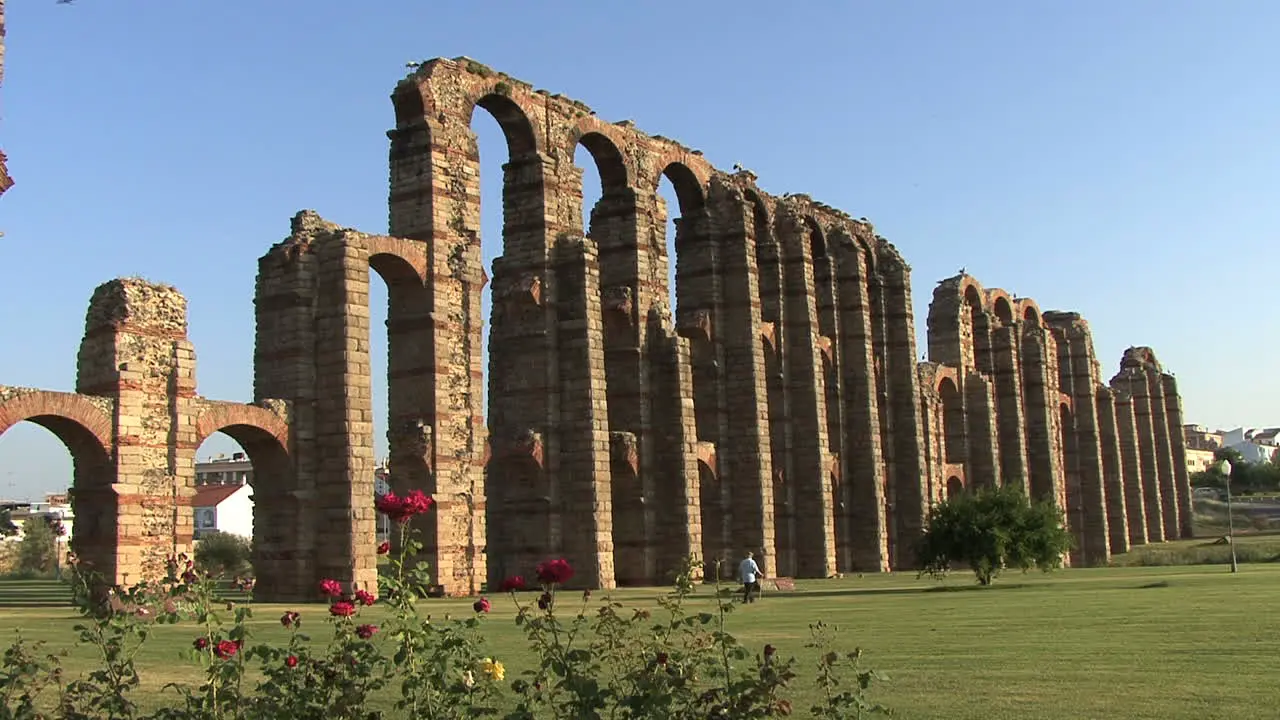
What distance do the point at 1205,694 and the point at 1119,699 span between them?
65 cm

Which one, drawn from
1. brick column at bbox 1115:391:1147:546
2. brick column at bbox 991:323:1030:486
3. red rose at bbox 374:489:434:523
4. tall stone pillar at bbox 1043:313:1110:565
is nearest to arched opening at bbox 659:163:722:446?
brick column at bbox 991:323:1030:486

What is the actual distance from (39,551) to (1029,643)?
5673 centimetres

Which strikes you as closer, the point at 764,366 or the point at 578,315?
the point at 578,315

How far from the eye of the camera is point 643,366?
3159 centimetres

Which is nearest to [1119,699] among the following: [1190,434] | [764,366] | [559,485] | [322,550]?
[322,550]

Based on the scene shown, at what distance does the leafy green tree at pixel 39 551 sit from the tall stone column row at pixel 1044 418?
3967cm

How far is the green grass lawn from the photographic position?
9.09 m

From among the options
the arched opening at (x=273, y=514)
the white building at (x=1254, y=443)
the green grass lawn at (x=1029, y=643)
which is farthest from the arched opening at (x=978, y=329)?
the white building at (x=1254, y=443)

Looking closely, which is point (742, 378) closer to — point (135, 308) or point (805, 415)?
point (805, 415)

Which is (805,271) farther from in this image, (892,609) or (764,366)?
(892,609)

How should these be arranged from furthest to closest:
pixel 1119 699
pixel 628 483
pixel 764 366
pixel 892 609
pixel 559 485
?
pixel 764 366, pixel 628 483, pixel 559 485, pixel 892 609, pixel 1119 699

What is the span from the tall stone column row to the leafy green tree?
39671 millimetres

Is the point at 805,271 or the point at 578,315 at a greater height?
the point at 805,271

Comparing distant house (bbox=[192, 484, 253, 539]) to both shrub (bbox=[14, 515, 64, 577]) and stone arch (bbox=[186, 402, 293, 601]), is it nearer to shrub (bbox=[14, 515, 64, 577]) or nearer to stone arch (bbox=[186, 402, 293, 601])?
shrub (bbox=[14, 515, 64, 577])
